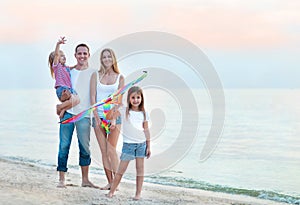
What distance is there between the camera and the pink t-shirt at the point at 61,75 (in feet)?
18.4

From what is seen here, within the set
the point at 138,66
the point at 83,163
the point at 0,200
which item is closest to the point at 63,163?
the point at 83,163

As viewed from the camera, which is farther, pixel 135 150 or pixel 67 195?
pixel 67 195

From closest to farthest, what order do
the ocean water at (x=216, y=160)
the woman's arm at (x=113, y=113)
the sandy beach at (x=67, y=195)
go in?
the sandy beach at (x=67, y=195)
the woman's arm at (x=113, y=113)
the ocean water at (x=216, y=160)

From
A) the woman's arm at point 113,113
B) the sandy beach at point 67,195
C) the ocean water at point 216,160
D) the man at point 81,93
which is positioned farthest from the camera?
the ocean water at point 216,160

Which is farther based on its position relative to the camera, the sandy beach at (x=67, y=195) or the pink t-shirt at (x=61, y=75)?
the pink t-shirt at (x=61, y=75)

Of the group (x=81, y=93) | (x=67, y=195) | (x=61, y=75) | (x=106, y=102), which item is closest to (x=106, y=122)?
(x=106, y=102)

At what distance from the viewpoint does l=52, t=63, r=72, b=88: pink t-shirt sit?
5.60 metres

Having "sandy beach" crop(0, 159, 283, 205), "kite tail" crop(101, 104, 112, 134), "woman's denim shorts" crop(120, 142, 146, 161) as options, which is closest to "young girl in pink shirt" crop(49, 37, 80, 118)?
"kite tail" crop(101, 104, 112, 134)

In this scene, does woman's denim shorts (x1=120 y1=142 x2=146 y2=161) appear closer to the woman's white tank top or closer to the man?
the woman's white tank top

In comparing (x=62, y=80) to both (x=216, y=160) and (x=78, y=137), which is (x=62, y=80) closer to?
(x=78, y=137)

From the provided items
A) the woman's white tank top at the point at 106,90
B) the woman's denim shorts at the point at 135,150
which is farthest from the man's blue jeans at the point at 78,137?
the woman's denim shorts at the point at 135,150

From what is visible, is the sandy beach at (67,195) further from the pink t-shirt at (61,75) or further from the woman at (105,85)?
the pink t-shirt at (61,75)

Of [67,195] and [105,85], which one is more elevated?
[105,85]

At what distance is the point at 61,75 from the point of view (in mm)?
5609
